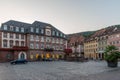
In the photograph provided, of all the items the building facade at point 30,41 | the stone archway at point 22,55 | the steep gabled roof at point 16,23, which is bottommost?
the stone archway at point 22,55

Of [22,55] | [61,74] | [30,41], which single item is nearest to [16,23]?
[30,41]

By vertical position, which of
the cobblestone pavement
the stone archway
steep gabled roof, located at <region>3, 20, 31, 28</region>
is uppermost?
steep gabled roof, located at <region>3, 20, 31, 28</region>

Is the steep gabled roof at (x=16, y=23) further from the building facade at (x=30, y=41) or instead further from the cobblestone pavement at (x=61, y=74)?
the cobblestone pavement at (x=61, y=74)

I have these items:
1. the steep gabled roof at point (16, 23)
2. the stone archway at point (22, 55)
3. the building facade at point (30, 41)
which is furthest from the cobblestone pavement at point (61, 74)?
the steep gabled roof at point (16, 23)

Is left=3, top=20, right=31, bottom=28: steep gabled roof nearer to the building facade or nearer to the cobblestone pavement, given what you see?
the building facade

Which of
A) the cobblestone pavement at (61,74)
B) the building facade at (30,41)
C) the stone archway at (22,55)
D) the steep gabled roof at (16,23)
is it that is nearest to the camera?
the cobblestone pavement at (61,74)

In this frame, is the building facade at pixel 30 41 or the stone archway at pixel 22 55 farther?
the stone archway at pixel 22 55

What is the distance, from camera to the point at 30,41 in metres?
63.9

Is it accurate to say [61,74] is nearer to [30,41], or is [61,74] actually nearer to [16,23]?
[30,41]

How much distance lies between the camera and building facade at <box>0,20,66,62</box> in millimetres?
57594

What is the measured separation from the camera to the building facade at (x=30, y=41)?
189ft

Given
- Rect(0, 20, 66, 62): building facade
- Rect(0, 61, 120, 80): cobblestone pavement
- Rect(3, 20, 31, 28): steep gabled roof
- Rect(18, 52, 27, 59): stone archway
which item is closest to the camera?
Rect(0, 61, 120, 80): cobblestone pavement

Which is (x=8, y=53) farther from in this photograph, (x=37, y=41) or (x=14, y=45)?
(x=37, y=41)

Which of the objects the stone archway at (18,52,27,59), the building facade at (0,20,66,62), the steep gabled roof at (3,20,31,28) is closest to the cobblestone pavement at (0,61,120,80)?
the building facade at (0,20,66,62)
